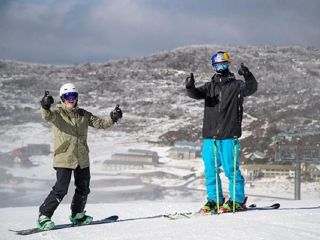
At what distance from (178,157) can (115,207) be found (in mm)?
9499

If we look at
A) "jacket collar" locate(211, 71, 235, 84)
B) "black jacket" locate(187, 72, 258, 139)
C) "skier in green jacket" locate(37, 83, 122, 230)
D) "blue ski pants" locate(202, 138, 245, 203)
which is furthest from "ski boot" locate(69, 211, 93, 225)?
"jacket collar" locate(211, 71, 235, 84)

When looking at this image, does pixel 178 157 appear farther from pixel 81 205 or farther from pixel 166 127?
pixel 81 205

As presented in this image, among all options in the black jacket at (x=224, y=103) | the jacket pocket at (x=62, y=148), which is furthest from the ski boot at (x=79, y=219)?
the black jacket at (x=224, y=103)

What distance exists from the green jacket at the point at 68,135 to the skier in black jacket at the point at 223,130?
1.06 m

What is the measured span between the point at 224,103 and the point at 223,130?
0.89 feet

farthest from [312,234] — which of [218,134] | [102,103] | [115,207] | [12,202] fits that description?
[102,103]

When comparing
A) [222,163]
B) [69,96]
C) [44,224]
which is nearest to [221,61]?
[222,163]

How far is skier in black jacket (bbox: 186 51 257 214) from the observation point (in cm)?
453

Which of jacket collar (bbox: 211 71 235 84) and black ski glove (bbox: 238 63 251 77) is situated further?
jacket collar (bbox: 211 71 235 84)

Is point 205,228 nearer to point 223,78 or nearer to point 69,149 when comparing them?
point 69,149

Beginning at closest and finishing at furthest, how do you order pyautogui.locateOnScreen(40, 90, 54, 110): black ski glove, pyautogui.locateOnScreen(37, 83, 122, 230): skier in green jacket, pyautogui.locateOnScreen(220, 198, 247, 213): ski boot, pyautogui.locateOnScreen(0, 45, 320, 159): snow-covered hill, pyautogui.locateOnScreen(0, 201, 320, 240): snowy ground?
pyautogui.locateOnScreen(0, 201, 320, 240): snowy ground → pyautogui.locateOnScreen(40, 90, 54, 110): black ski glove → pyautogui.locateOnScreen(37, 83, 122, 230): skier in green jacket → pyautogui.locateOnScreen(220, 198, 247, 213): ski boot → pyautogui.locateOnScreen(0, 45, 320, 159): snow-covered hill

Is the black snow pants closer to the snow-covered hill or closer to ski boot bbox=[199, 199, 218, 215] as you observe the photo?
ski boot bbox=[199, 199, 218, 215]

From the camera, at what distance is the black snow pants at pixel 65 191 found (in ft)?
12.9

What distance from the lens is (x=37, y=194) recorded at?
12258mm
